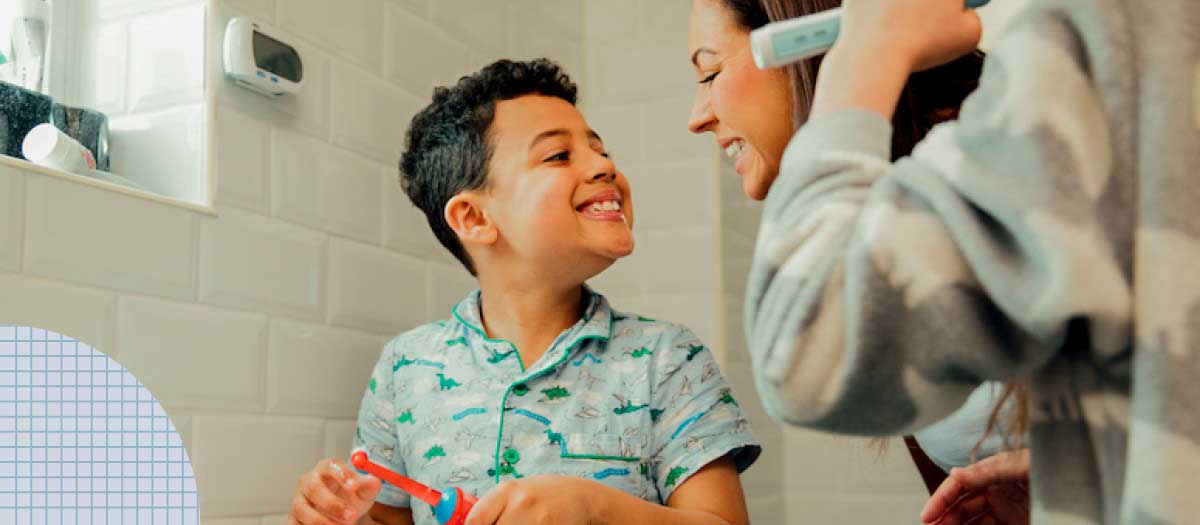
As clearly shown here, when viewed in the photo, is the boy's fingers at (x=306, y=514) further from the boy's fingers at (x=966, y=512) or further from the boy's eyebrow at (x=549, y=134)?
the boy's fingers at (x=966, y=512)

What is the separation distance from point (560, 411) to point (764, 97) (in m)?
0.46

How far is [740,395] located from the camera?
1.96 meters

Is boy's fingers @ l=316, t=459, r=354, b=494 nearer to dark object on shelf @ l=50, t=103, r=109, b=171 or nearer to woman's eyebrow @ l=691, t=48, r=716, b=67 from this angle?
dark object on shelf @ l=50, t=103, r=109, b=171

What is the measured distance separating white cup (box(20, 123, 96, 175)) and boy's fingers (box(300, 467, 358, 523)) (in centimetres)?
43

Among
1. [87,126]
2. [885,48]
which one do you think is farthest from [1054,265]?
[87,126]

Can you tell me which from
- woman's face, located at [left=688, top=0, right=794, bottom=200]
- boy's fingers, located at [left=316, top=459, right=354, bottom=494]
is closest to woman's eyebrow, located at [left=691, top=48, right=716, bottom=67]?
woman's face, located at [left=688, top=0, right=794, bottom=200]

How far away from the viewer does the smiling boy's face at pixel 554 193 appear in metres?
1.48

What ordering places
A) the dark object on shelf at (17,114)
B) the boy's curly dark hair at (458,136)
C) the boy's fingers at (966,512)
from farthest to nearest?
the boy's curly dark hair at (458,136) < the dark object on shelf at (17,114) < the boy's fingers at (966,512)

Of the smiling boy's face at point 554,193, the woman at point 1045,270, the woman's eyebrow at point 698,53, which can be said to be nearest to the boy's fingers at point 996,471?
the woman at point 1045,270

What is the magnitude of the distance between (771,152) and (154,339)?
27.9 inches

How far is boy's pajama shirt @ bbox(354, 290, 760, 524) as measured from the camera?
4.50 ft

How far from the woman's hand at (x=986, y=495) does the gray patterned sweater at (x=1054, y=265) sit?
377 mm

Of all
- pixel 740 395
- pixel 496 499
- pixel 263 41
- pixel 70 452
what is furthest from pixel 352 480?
pixel 740 395

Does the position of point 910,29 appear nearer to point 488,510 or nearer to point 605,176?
point 488,510
